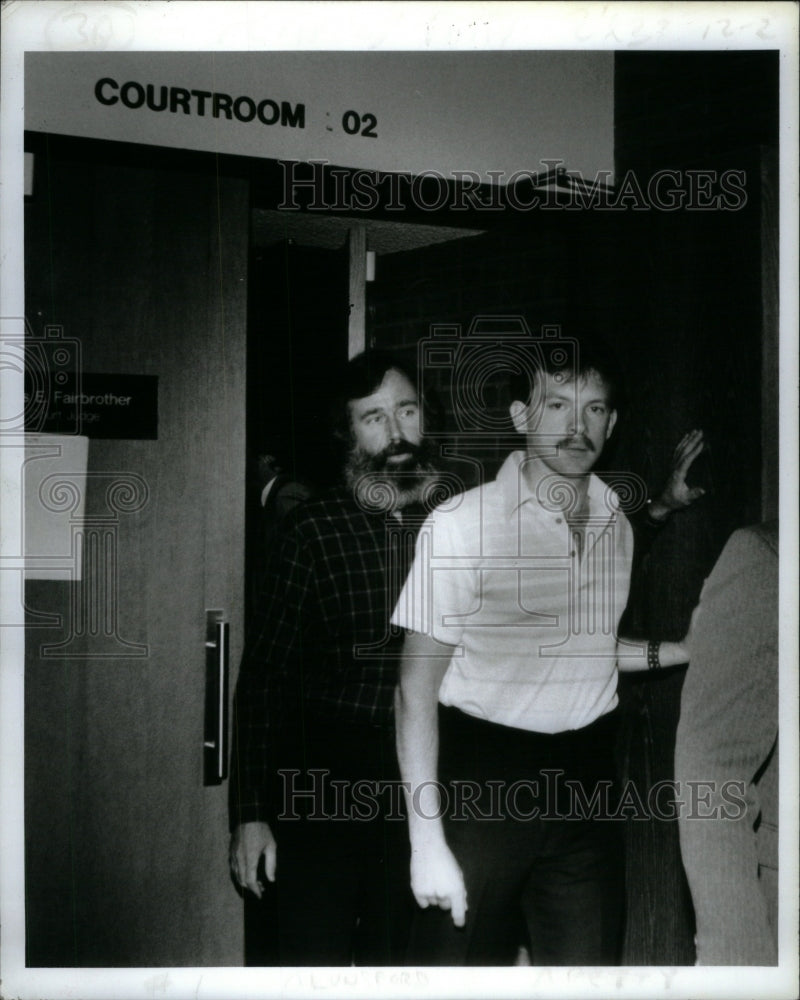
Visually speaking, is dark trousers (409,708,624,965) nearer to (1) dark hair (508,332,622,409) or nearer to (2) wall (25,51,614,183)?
(1) dark hair (508,332,622,409)

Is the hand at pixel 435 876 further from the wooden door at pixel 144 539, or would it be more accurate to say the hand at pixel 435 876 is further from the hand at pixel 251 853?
the wooden door at pixel 144 539

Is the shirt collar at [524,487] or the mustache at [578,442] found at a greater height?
the mustache at [578,442]

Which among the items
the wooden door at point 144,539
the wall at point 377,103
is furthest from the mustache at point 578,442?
the wooden door at point 144,539

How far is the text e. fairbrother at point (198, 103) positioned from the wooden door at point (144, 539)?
0.11 m

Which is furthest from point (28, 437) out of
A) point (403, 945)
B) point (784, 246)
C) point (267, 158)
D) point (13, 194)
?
point (784, 246)

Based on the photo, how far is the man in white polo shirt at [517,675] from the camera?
2.60 metres

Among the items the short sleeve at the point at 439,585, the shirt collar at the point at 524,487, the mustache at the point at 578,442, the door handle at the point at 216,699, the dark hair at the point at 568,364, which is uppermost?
the dark hair at the point at 568,364

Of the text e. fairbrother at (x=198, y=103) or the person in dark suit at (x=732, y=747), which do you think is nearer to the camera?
the text e. fairbrother at (x=198, y=103)

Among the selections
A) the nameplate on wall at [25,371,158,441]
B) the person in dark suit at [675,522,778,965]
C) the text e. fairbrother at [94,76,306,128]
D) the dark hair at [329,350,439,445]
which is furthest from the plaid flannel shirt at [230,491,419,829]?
the text e. fairbrother at [94,76,306,128]

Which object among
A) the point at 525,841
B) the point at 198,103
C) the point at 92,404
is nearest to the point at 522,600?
the point at 525,841

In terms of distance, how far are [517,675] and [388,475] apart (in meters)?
0.51

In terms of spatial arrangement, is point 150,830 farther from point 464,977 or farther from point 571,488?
point 571,488

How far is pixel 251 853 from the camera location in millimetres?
2627

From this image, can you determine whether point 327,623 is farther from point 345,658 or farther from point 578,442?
point 578,442
